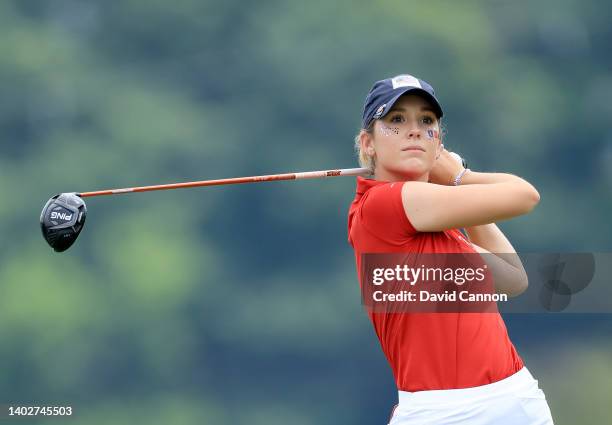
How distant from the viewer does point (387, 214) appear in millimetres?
2246

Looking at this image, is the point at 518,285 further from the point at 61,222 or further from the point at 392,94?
the point at 61,222

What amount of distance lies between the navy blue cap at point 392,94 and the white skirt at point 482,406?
2.23ft

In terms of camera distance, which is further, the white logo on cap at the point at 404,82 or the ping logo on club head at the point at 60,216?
the ping logo on club head at the point at 60,216

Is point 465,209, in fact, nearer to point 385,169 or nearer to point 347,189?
point 385,169

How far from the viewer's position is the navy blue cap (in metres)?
2.36

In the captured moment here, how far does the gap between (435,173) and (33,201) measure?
3587 millimetres

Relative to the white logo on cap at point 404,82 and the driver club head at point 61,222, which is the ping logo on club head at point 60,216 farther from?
the white logo on cap at point 404,82

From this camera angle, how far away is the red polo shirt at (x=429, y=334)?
2201 millimetres

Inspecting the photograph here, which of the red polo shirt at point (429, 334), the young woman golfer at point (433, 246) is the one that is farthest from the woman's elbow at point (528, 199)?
the red polo shirt at point (429, 334)

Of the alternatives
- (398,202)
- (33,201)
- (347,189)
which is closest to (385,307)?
(398,202)

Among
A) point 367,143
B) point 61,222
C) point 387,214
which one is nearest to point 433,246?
point 387,214

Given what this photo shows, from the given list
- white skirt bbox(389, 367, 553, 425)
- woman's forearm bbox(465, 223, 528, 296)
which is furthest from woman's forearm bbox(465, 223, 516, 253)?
white skirt bbox(389, 367, 553, 425)

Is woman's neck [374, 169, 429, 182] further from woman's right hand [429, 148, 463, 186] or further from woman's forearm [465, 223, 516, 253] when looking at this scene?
woman's forearm [465, 223, 516, 253]

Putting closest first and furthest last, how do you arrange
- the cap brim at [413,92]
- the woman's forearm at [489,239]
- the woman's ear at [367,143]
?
the cap brim at [413,92] → the woman's ear at [367,143] → the woman's forearm at [489,239]
